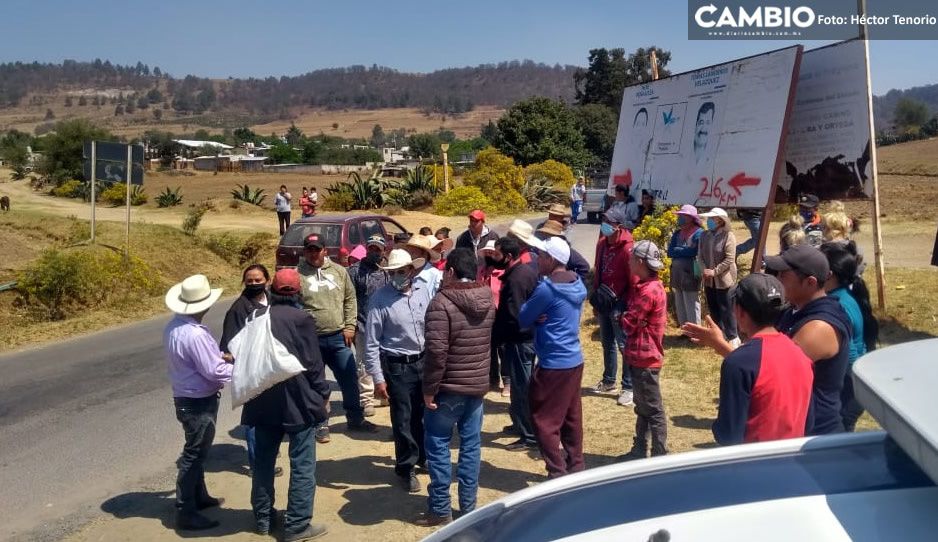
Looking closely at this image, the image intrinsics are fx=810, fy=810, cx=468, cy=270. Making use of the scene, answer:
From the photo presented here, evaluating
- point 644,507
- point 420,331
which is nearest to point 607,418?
point 420,331

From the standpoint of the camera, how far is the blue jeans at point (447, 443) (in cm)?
509

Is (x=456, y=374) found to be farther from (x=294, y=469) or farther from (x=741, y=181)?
(x=741, y=181)

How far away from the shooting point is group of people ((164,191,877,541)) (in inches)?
140

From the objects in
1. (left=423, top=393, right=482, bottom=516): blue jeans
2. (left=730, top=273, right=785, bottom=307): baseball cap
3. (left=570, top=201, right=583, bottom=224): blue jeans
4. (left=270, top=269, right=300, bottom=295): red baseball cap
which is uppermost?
(left=570, top=201, right=583, bottom=224): blue jeans

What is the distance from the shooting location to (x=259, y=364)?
4.69 metres

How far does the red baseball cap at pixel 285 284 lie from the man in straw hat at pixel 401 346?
776 mm

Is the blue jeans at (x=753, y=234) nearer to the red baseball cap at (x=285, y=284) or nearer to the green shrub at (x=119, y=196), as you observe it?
the red baseball cap at (x=285, y=284)

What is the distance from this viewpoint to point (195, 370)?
5.08m

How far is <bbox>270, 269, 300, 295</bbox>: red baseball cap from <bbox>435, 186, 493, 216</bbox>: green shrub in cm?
2704

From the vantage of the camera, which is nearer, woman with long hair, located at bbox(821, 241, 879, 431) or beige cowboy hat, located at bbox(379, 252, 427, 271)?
woman with long hair, located at bbox(821, 241, 879, 431)

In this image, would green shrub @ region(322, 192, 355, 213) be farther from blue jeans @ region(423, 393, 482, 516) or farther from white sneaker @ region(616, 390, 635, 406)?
blue jeans @ region(423, 393, 482, 516)

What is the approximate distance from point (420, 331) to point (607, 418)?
2465 millimetres

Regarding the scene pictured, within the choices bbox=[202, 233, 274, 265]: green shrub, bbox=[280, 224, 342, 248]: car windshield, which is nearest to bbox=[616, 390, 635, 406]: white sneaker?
bbox=[280, 224, 342, 248]: car windshield

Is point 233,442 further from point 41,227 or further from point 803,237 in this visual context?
point 41,227
